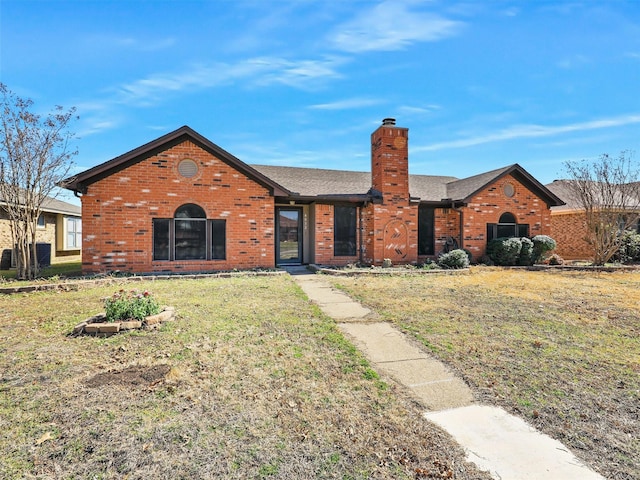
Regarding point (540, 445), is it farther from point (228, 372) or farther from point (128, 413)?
point (128, 413)

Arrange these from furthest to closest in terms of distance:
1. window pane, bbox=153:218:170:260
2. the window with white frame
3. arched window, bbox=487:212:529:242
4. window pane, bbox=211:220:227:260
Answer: the window with white frame → arched window, bbox=487:212:529:242 → window pane, bbox=211:220:227:260 → window pane, bbox=153:218:170:260

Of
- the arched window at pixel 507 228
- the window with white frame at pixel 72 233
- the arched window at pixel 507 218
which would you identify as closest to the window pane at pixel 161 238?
the window with white frame at pixel 72 233

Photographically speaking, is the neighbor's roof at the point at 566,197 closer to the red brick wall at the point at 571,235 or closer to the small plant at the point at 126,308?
the red brick wall at the point at 571,235

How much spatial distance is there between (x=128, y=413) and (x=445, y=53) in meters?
11.3

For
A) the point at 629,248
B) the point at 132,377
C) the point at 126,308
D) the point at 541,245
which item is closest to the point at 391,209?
the point at 541,245

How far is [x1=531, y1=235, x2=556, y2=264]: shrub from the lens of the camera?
50.4 feet

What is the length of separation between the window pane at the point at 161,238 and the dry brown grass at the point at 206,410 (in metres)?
6.70

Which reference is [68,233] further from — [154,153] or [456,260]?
[456,260]

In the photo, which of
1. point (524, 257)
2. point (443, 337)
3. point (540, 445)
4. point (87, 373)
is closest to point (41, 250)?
point (87, 373)

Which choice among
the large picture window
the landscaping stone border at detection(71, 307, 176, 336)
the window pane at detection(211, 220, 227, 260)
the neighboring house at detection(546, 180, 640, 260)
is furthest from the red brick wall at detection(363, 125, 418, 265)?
the neighboring house at detection(546, 180, 640, 260)

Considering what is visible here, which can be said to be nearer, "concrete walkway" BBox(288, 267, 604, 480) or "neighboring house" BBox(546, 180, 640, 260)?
"concrete walkway" BBox(288, 267, 604, 480)

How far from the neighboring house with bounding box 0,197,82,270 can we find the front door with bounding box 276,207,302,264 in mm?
10579

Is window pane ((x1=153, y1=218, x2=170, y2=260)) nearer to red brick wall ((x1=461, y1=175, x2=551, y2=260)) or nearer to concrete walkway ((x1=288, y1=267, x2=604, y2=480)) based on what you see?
concrete walkway ((x1=288, y1=267, x2=604, y2=480))

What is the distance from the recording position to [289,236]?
48.7 ft
